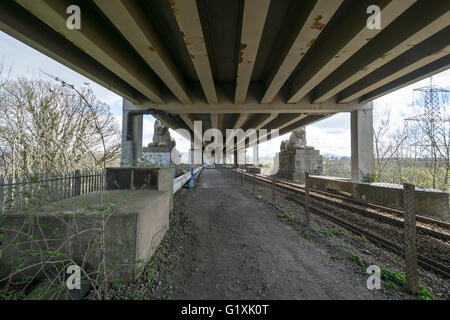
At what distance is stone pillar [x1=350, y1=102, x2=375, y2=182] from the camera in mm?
7406

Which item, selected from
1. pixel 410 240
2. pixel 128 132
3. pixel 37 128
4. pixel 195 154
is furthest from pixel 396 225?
pixel 195 154

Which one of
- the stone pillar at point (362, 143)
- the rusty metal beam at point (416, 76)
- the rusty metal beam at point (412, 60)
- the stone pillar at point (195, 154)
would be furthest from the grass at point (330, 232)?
the stone pillar at point (195, 154)

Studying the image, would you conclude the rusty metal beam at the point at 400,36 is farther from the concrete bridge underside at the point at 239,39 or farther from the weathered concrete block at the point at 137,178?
the weathered concrete block at the point at 137,178

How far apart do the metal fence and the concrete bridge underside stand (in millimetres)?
2532

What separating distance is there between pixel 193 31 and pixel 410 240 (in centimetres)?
468

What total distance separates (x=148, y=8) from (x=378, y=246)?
646cm

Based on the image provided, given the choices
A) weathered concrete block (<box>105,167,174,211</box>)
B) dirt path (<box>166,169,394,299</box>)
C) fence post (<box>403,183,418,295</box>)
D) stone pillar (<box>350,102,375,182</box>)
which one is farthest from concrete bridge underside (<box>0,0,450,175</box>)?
dirt path (<box>166,169,394,299</box>)

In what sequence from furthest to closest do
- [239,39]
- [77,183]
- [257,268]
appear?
[77,183], [239,39], [257,268]

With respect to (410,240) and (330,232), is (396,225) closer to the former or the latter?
(330,232)

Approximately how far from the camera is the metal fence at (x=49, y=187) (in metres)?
2.52

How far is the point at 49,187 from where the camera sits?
2811 mm

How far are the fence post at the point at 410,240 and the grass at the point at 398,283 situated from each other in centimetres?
9

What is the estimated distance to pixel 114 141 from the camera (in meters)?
10.5

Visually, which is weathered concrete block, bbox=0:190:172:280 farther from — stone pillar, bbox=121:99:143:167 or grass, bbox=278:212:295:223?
stone pillar, bbox=121:99:143:167
